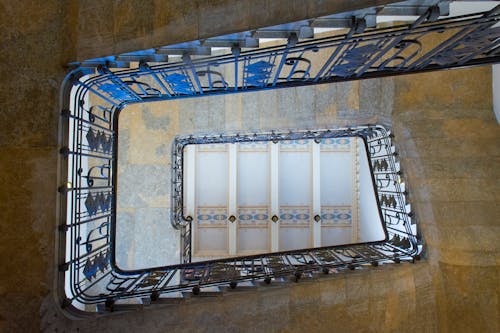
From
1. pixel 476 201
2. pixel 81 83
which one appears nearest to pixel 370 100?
pixel 476 201

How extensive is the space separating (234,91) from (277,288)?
6.90 feet

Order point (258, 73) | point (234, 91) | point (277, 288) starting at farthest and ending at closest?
point (234, 91) < point (277, 288) < point (258, 73)

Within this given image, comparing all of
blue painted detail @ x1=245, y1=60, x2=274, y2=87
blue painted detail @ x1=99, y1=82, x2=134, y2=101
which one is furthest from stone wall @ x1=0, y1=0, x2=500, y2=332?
blue painted detail @ x1=245, y1=60, x2=274, y2=87

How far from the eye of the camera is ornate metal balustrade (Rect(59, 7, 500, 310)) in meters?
2.49

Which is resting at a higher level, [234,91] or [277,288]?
[234,91]

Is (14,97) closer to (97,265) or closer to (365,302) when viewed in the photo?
(97,265)

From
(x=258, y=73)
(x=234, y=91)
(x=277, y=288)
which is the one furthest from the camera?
(x=234, y=91)

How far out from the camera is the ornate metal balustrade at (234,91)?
8.17 ft

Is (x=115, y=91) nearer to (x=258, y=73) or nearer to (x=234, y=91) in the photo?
(x=234, y=91)

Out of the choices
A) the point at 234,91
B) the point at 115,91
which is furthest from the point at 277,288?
the point at 115,91

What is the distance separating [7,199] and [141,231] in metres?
3.68

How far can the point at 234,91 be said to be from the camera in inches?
132

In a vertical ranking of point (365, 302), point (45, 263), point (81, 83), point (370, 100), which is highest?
point (370, 100)

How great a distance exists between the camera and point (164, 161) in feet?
20.1
